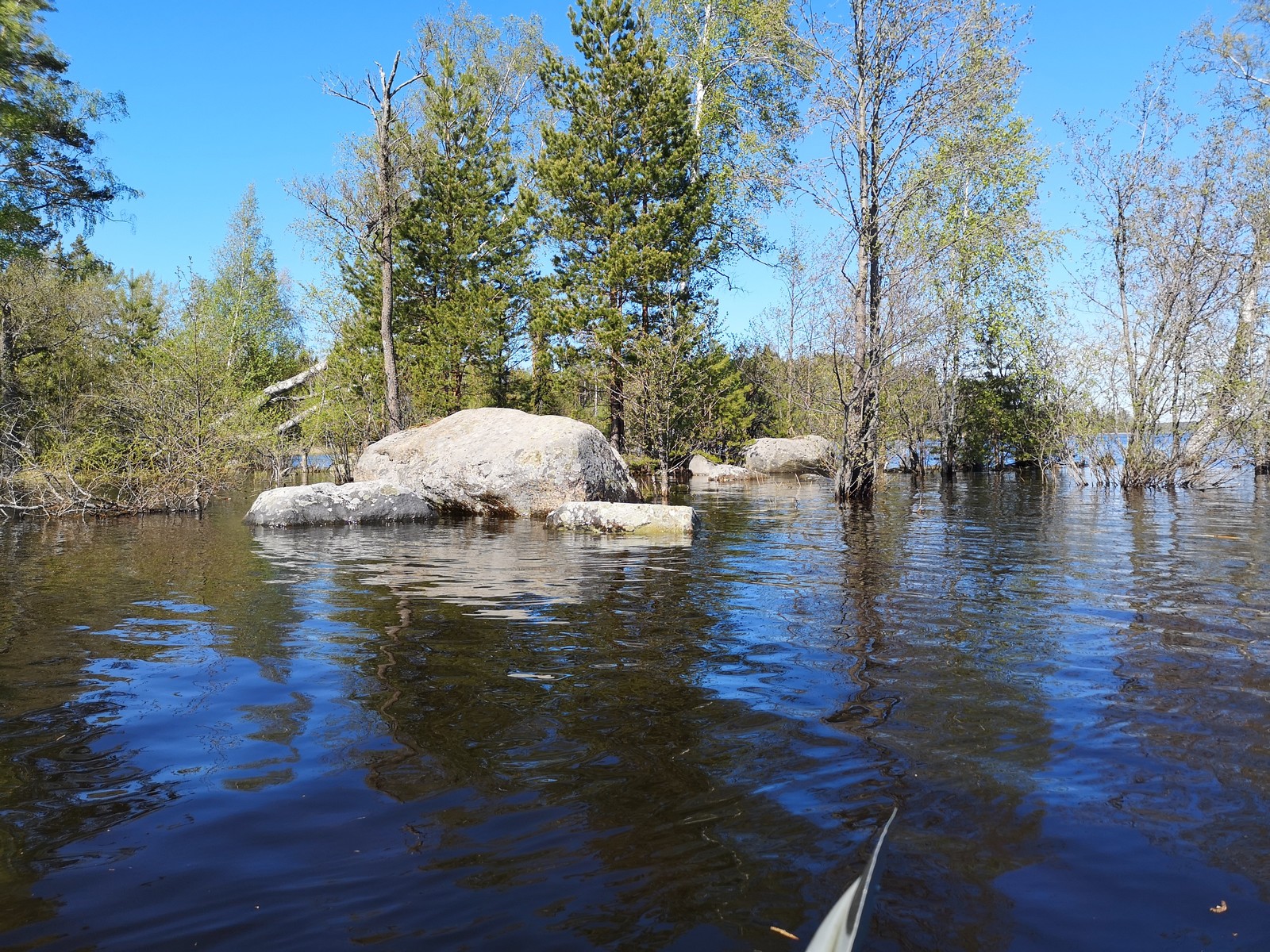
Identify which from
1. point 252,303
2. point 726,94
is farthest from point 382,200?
point 252,303

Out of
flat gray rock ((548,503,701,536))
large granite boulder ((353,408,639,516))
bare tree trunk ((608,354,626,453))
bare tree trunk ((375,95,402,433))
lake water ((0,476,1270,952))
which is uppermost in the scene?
bare tree trunk ((375,95,402,433))

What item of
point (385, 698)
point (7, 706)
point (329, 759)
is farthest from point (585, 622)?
point (7, 706)

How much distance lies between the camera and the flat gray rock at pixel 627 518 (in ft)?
37.7

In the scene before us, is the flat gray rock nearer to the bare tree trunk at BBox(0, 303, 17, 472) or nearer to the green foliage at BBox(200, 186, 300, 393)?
the bare tree trunk at BBox(0, 303, 17, 472)

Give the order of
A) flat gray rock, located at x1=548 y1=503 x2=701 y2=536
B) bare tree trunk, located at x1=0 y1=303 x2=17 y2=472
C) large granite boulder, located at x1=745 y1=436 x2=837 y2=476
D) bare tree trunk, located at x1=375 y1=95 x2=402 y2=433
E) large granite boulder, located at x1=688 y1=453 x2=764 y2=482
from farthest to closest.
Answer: large granite boulder, located at x1=745 y1=436 x2=837 y2=476
large granite boulder, located at x1=688 y1=453 x2=764 y2=482
bare tree trunk, located at x1=375 y1=95 x2=402 y2=433
bare tree trunk, located at x1=0 y1=303 x2=17 y2=472
flat gray rock, located at x1=548 y1=503 x2=701 y2=536

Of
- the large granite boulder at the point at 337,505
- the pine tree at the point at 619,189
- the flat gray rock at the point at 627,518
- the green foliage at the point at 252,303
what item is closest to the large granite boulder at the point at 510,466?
the large granite boulder at the point at 337,505

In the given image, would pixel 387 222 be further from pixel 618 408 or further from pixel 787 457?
pixel 787 457

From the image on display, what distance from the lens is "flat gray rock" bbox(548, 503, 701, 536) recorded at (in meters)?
11.5

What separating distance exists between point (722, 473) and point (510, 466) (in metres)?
15.6

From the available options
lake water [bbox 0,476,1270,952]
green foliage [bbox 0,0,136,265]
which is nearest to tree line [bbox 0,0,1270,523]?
green foliage [bbox 0,0,136,265]

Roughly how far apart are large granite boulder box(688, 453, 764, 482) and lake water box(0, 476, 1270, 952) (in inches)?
854

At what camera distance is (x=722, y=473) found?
29172mm

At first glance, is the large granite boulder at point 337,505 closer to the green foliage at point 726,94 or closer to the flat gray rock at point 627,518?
the flat gray rock at point 627,518

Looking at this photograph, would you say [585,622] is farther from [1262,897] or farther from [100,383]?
[100,383]
